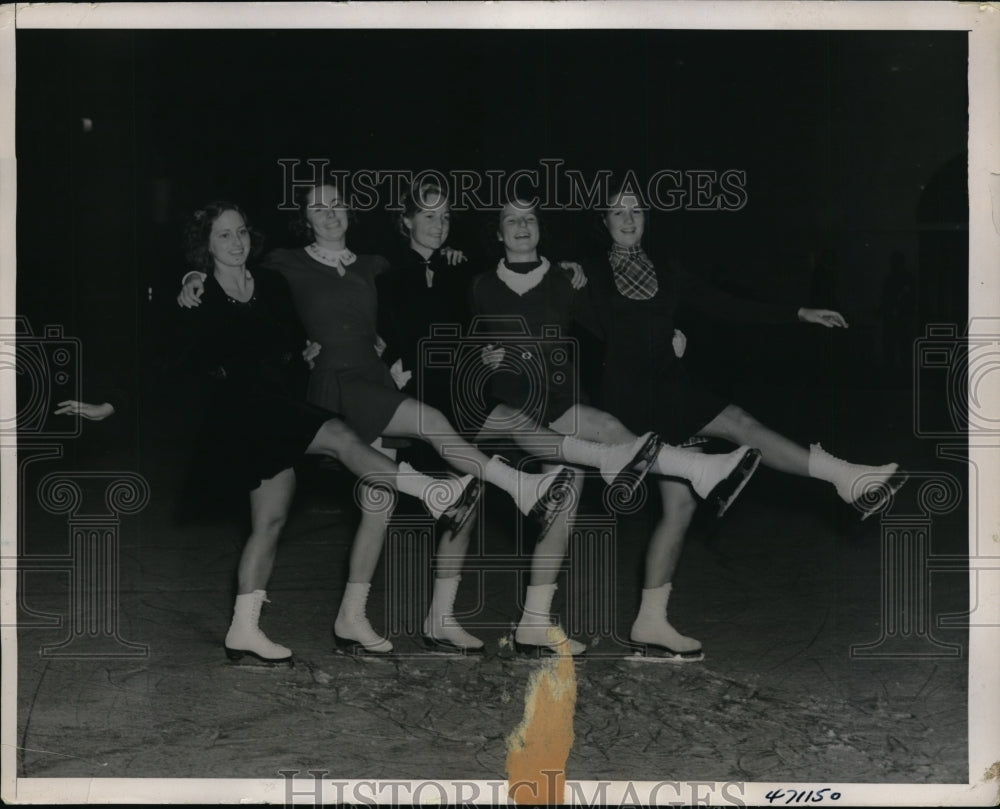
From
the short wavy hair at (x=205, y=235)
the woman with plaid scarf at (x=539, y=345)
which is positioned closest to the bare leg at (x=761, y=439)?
the woman with plaid scarf at (x=539, y=345)

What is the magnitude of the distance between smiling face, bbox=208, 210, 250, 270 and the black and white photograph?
1 cm

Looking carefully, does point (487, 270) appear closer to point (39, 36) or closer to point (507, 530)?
point (507, 530)

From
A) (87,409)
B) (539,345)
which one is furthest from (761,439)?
(87,409)

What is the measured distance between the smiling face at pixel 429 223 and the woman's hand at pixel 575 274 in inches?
16.0

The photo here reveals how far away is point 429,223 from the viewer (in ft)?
14.6

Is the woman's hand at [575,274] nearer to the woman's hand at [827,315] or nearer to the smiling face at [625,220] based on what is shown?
the smiling face at [625,220]

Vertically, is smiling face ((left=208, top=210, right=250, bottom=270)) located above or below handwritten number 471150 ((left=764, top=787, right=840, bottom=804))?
above

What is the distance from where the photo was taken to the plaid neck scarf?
447cm

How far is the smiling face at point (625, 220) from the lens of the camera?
14.6 feet

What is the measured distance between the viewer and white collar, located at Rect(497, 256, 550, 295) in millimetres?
4449

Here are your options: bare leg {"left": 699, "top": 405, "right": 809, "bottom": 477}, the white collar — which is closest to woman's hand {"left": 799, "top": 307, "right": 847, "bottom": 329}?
bare leg {"left": 699, "top": 405, "right": 809, "bottom": 477}

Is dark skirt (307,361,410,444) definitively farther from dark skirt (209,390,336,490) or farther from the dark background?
the dark background

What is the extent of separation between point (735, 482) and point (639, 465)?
0.32 meters

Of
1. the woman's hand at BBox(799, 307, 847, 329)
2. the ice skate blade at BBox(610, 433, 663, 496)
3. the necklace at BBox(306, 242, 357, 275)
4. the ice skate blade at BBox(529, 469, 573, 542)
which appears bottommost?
the ice skate blade at BBox(529, 469, 573, 542)
